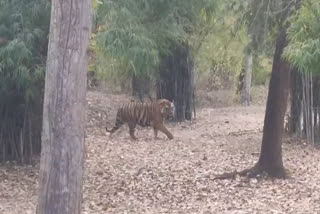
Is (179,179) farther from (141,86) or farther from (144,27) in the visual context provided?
(141,86)

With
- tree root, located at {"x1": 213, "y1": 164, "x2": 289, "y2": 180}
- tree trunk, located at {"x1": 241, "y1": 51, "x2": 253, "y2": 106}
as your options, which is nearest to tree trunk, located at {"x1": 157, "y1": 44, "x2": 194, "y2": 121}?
tree trunk, located at {"x1": 241, "y1": 51, "x2": 253, "y2": 106}

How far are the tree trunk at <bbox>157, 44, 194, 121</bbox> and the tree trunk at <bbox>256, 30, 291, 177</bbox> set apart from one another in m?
7.47

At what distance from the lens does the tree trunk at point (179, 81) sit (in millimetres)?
17469

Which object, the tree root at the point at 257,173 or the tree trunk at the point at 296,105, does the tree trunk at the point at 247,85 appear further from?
the tree root at the point at 257,173

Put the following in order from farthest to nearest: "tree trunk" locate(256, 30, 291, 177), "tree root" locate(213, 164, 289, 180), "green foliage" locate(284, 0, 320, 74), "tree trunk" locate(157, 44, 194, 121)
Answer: "tree trunk" locate(157, 44, 194, 121)
"tree root" locate(213, 164, 289, 180)
"tree trunk" locate(256, 30, 291, 177)
"green foliage" locate(284, 0, 320, 74)

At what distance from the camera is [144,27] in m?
13.4

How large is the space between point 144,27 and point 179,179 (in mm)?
3984

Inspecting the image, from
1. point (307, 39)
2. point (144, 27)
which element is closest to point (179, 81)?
point (144, 27)

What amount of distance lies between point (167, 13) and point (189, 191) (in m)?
5.06

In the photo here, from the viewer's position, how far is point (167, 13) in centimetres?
1377

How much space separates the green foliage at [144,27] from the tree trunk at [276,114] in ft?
9.02

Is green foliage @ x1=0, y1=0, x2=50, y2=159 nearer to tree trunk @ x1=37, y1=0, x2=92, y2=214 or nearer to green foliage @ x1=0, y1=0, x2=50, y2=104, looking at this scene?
green foliage @ x1=0, y1=0, x2=50, y2=104

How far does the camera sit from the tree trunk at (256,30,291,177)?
9.62m

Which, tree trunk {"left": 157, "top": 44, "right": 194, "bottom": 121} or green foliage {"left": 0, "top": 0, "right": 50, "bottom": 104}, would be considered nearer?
green foliage {"left": 0, "top": 0, "right": 50, "bottom": 104}
